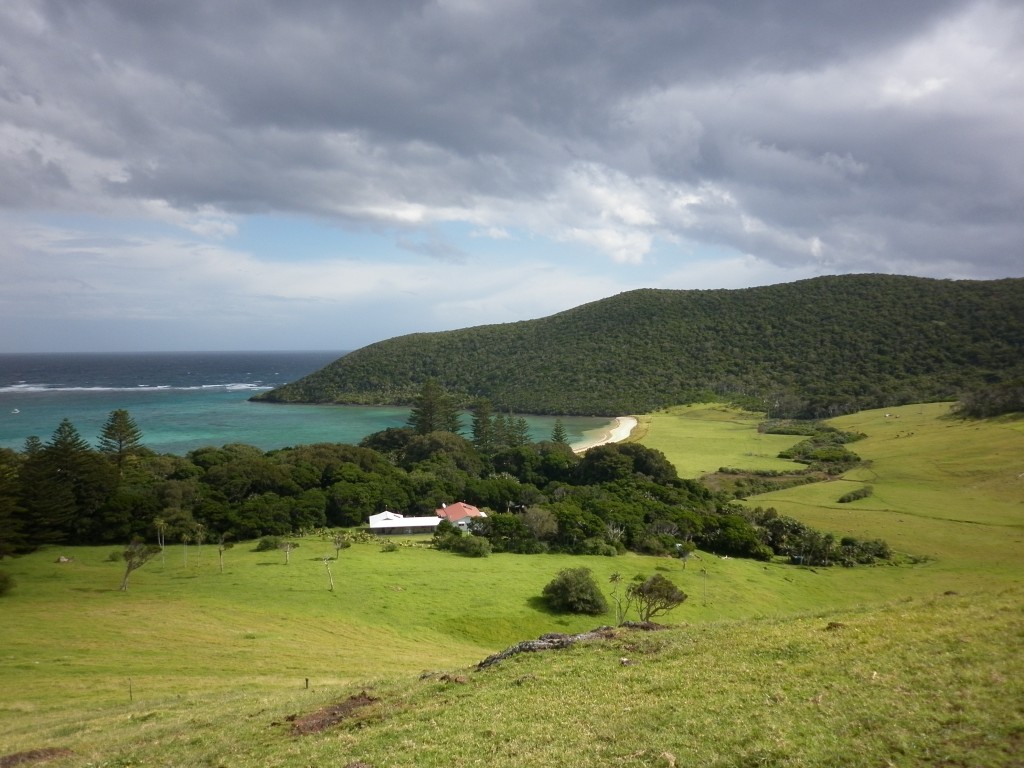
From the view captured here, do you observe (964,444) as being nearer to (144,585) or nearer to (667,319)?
(144,585)

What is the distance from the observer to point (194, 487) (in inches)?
1646

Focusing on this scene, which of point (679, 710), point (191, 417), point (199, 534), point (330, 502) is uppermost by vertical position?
point (679, 710)

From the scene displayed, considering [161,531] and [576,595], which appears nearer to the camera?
[576,595]

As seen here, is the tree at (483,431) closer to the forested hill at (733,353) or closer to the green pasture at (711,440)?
the green pasture at (711,440)

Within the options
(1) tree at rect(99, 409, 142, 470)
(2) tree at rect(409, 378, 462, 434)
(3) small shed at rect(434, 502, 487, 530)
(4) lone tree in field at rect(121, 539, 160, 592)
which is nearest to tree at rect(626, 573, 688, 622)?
(3) small shed at rect(434, 502, 487, 530)

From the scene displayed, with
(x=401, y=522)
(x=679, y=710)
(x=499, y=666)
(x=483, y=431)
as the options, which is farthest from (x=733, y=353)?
(x=679, y=710)

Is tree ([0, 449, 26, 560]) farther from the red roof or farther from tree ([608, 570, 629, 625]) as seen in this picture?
tree ([608, 570, 629, 625])

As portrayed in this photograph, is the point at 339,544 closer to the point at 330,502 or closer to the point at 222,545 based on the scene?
the point at 222,545

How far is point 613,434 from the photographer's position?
83.1 meters

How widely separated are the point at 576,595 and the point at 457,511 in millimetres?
18738

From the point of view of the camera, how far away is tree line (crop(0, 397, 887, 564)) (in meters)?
35.7

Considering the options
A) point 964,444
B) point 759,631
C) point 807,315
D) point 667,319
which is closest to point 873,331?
point 807,315

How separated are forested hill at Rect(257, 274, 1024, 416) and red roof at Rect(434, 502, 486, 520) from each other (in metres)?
64.5

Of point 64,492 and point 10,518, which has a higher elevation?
point 64,492
